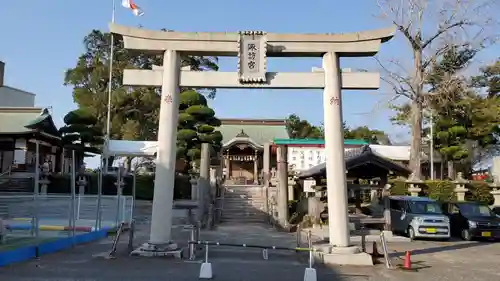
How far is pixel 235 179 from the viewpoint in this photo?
135 feet

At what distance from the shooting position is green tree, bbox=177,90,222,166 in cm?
3206

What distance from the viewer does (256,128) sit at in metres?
49.8

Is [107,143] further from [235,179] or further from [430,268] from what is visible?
[430,268]

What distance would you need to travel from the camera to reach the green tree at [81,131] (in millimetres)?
31698

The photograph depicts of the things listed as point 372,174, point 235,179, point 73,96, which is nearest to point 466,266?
point 372,174

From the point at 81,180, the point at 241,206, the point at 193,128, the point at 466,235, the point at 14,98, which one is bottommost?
the point at 466,235

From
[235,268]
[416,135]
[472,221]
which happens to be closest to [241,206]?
[472,221]

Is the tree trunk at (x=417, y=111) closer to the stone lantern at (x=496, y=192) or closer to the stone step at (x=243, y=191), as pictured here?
the stone lantern at (x=496, y=192)

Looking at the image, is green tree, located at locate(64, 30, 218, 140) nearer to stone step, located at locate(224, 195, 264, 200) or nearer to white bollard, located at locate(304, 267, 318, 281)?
stone step, located at locate(224, 195, 264, 200)

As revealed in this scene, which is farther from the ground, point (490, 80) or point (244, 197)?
point (490, 80)

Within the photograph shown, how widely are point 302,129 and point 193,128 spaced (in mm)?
25340

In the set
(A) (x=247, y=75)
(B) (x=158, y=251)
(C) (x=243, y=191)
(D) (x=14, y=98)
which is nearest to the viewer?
(B) (x=158, y=251)

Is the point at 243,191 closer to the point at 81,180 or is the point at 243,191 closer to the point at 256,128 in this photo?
the point at 81,180

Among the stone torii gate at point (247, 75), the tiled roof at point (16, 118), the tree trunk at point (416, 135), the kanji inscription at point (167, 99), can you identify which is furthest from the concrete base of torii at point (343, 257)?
the tiled roof at point (16, 118)
